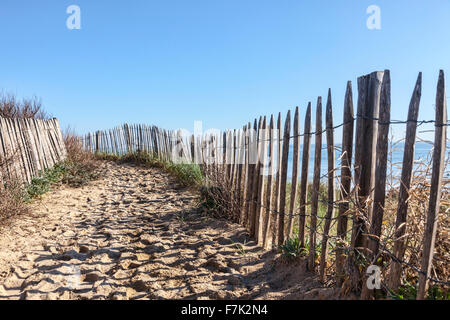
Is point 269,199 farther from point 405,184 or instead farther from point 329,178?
point 405,184

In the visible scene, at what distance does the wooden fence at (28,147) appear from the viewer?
5.84 meters

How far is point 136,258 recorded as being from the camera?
3.74 metres

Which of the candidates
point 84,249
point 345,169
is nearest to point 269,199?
point 345,169

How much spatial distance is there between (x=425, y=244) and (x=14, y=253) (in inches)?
169

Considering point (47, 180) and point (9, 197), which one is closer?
point (9, 197)

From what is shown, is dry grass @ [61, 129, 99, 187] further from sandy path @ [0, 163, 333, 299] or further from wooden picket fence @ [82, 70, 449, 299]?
wooden picket fence @ [82, 70, 449, 299]

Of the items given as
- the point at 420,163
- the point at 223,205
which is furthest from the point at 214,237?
the point at 420,163

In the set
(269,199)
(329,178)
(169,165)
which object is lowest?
(169,165)

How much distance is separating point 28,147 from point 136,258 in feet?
15.5

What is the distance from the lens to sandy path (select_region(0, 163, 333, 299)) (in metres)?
2.93

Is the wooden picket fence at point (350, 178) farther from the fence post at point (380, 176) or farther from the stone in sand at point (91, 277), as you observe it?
the stone in sand at point (91, 277)

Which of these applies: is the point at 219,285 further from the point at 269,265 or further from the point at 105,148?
the point at 105,148

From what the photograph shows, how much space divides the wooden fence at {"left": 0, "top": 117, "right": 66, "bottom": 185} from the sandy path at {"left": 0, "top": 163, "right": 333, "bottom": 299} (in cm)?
91

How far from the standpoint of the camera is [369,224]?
88.9 inches
